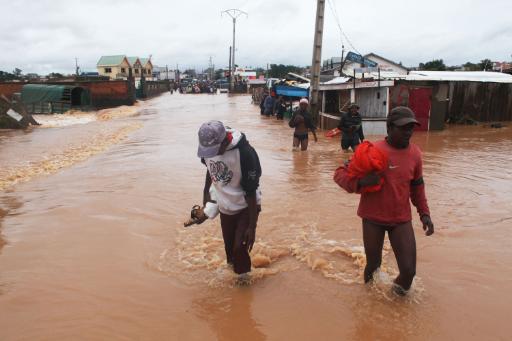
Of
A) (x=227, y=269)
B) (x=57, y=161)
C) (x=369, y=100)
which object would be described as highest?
(x=369, y=100)

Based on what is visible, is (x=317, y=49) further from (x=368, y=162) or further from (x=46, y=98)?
(x=46, y=98)

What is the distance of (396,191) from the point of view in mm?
3199

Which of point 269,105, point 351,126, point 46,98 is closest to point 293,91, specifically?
point 269,105

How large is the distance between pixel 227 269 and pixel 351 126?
22.2 ft

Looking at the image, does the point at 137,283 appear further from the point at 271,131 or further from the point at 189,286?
the point at 271,131

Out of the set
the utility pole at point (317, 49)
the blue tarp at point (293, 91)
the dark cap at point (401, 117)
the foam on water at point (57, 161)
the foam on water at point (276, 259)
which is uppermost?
the utility pole at point (317, 49)

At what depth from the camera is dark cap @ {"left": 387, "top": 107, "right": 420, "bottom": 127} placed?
3105 mm

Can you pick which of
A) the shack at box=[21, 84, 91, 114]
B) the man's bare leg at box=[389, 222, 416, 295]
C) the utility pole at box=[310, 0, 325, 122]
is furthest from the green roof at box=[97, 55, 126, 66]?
the man's bare leg at box=[389, 222, 416, 295]

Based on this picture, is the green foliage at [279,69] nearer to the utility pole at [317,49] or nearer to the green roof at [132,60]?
the green roof at [132,60]

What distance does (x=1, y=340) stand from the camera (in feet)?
10.4

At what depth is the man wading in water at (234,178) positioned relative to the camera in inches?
131

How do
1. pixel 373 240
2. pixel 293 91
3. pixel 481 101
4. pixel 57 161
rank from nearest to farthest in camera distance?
1. pixel 373 240
2. pixel 57 161
3. pixel 481 101
4. pixel 293 91

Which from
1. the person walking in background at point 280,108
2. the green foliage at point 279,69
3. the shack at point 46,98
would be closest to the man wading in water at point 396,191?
the person walking in background at point 280,108

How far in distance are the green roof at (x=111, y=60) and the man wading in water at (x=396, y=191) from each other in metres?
84.6
